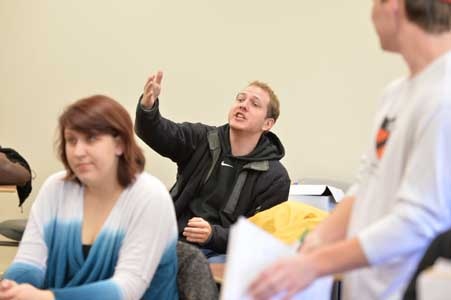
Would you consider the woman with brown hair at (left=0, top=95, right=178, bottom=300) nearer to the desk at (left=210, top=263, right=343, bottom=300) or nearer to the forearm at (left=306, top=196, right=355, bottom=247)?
the desk at (left=210, top=263, right=343, bottom=300)

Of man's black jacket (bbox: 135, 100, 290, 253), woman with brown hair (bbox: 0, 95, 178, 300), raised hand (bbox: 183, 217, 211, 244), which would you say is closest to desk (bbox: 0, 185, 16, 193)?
man's black jacket (bbox: 135, 100, 290, 253)

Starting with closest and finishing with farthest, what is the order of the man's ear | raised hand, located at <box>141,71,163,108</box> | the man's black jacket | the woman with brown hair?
the woman with brown hair, raised hand, located at <box>141,71,163,108</box>, the man's black jacket, the man's ear

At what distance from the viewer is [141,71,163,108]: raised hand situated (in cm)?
245

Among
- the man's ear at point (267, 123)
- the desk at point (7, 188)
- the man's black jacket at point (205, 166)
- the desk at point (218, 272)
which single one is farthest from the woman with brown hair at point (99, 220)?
the desk at point (7, 188)

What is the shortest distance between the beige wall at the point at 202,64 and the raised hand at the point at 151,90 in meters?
1.21

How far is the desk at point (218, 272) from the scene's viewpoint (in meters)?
2.01

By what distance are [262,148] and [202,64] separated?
3.98ft

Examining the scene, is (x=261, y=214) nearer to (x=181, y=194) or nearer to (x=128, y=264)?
(x=181, y=194)

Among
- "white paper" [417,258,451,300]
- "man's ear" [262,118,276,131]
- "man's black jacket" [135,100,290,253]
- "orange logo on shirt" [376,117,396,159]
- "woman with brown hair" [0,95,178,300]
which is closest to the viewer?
"white paper" [417,258,451,300]

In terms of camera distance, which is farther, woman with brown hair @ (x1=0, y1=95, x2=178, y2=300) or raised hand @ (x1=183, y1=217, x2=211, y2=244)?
raised hand @ (x1=183, y1=217, x2=211, y2=244)

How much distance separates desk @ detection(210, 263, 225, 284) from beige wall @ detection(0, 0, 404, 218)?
1.33 meters

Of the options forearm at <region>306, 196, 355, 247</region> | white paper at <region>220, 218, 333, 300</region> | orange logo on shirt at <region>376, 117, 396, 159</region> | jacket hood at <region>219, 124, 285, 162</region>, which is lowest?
jacket hood at <region>219, 124, 285, 162</region>

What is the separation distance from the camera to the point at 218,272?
7.01ft

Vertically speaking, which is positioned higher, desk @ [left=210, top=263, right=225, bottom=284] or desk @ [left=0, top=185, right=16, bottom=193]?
desk @ [left=210, top=263, right=225, bottom=284]
